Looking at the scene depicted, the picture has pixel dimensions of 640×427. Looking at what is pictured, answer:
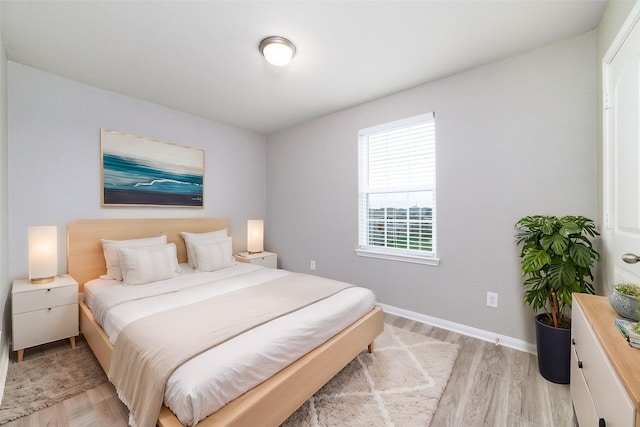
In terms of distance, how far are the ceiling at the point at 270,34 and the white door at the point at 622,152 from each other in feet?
1.71

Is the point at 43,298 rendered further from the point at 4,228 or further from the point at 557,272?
the point at 557,272

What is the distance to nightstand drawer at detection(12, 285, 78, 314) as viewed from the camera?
2.04 meters

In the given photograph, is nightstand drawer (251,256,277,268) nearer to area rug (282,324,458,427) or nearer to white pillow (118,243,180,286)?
white pillow (118,243,180,286)

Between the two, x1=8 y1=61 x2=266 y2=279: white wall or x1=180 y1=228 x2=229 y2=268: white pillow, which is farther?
x1=180 y1=228 x2=229 y2=268: white pillow

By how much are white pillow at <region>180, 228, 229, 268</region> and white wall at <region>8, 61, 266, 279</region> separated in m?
0.40

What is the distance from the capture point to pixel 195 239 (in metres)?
3.19

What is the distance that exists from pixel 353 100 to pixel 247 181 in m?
2.08

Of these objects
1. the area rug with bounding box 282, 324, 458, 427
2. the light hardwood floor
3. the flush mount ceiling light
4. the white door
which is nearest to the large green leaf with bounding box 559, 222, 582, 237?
the white door

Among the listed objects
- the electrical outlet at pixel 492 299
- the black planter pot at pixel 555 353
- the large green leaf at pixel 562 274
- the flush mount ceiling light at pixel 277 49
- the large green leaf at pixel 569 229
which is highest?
the flush mount ceiling light at pixel 277 49

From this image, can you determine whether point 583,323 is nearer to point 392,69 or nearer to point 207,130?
point 392,69

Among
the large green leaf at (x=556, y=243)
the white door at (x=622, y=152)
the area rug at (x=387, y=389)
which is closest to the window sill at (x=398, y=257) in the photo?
the area rug at (x=387, y=389)

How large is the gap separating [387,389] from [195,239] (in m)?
2.58

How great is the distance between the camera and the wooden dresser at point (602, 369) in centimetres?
77

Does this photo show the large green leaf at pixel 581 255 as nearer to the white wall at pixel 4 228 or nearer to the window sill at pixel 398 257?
the window sill at pixel 398 257
